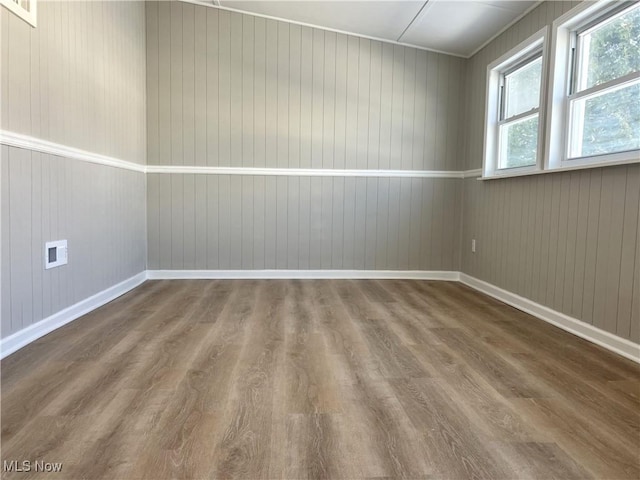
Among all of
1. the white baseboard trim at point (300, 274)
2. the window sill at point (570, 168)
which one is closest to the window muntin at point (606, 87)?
the window sill at point (570, 168)

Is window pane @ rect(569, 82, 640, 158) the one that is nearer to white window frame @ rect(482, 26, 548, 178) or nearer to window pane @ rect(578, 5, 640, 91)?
window pane @ rect(578, 5, 640, 91)

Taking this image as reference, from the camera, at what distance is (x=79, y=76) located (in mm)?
2332

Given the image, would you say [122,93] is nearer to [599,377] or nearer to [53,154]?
[53,154]

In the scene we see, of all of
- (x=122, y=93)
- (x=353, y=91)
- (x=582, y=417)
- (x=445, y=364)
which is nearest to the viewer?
(x=582, y=417)

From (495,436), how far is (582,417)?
1.22 ft

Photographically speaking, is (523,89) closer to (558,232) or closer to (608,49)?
(608,49)

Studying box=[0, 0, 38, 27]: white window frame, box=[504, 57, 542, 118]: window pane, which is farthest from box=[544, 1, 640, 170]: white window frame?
box=[0, 0, 38, 27]: white window frame

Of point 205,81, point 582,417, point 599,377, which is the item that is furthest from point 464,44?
point 582,417

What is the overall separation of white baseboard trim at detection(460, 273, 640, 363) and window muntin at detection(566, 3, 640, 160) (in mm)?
990

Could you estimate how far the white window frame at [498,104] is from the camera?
2543 mm

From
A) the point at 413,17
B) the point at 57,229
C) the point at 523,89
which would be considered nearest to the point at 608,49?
the point at 523,89

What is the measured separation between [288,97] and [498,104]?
190cm

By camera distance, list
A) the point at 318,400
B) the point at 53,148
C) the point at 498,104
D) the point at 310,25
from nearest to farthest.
A: the point at 318,400 < the point at 53,148 < the point at 498,104 < the point at 310,25

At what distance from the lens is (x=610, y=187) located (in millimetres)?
2029
